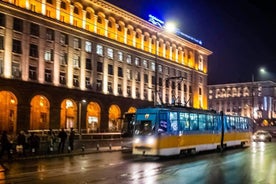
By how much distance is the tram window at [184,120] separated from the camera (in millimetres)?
29266

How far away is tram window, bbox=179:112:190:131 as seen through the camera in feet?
96.0

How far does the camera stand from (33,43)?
179 ft

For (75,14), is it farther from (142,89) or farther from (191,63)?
(191,63)

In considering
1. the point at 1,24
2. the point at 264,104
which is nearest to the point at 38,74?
the point at 1,24

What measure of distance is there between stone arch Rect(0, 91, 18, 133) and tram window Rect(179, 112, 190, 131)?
2735cm

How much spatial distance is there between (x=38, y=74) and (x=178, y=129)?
30.9 m

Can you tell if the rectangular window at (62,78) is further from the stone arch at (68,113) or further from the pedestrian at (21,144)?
the pedestrian at (21,144)

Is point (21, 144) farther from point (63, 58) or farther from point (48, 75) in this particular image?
point (63, 58)

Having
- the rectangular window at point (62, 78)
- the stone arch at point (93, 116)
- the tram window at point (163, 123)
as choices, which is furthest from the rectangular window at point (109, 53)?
the tram window at point (163, 123)

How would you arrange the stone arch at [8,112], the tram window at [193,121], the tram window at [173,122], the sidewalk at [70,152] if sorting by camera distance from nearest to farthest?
the tram window at [173,122] → the sidewalk at [70,152] → the tram window at [193,121] → the stone arch at [8,112]

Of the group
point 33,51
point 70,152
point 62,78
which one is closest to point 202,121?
point 70,152

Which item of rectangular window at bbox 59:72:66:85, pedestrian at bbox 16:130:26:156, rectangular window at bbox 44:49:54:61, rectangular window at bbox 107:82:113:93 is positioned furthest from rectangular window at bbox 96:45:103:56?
pedestrian at bbox 16:130:26:156

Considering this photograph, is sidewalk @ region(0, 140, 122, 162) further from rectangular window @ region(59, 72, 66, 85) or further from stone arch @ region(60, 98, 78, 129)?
rectangular window @ region(59, 72, 66, 85)

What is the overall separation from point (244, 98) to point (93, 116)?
99506mm
